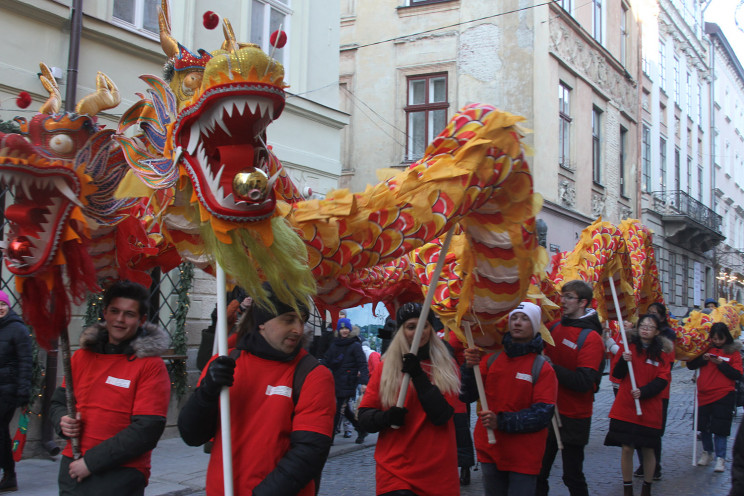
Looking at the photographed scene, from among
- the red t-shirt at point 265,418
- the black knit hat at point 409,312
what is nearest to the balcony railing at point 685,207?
the black knit hat at point 409,312

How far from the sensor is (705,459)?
7.85 m

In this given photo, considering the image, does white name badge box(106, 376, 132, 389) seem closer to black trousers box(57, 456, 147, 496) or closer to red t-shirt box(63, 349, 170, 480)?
red t-shirt box(63, 349, 170, 480)

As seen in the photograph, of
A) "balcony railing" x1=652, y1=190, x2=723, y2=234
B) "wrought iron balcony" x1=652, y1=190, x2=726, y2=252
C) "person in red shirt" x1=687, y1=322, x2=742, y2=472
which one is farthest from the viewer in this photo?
"balcony railing" x1=652, y1=190, x2=723, y2=234

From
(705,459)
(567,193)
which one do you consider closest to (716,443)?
(705,459)

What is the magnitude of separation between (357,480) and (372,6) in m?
13.6

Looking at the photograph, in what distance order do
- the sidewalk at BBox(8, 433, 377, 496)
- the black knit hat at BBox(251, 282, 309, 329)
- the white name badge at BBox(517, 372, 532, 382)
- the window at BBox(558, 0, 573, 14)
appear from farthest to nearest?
the window at BBox(558, 0, 573, 14) → the sidewalk at BBox(8, 433, 377, 496) → the white name badge at BBox(517, 372, 532, 382) → the black knit hat at BBox(251, 282, 309, 329)

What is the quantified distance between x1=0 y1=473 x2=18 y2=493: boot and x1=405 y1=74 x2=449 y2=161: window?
1235 centimetres

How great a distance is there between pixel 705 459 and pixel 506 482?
459 centimetres

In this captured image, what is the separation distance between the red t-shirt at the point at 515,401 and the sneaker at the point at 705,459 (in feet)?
14.7

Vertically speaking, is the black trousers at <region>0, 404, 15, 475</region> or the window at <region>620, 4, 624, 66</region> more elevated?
the window at <region>620, 4, 624, 66</region>

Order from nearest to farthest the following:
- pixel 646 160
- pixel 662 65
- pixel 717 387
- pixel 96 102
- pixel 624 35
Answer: pixel 96 102
pixel 717 387
pixel 624 35
pixel 646 160
pixel 662 65

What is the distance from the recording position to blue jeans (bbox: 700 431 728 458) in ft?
25.0

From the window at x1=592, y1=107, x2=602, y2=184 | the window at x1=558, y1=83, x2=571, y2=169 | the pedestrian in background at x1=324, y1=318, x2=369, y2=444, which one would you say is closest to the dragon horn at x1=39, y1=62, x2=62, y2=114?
the pedestrian in background at x1=324, y1=318, x2=369, y2=444

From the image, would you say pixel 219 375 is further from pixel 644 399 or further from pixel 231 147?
pixel 644 399
